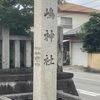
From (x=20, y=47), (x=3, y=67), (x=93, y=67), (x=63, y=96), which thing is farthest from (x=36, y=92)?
(x=93, y=67)

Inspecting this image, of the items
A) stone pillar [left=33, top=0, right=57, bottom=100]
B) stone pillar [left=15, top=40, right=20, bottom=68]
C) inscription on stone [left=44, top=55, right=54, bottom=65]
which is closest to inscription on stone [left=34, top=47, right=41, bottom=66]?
stone pillar [left=33, top=0, right=57, bottom=100]

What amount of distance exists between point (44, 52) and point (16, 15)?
9.80 feet

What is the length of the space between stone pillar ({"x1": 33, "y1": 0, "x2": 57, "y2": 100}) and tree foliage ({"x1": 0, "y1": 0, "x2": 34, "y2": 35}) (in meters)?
2.59

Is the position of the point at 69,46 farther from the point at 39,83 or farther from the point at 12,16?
the point at 39,83

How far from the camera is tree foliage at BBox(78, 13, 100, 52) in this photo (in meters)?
23.1

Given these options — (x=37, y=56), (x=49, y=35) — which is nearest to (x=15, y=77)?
(x=37, y=56)

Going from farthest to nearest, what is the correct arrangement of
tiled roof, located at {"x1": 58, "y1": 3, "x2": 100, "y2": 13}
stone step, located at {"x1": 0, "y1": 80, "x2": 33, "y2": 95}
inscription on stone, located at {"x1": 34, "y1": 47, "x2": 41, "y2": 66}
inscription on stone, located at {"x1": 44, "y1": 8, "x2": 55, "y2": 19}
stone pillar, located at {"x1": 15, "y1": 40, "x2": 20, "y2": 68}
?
tiled roof, located at {"x1": 58, "y1": 3, "x2": 100, "y2": 13}, stone pillar, located at {"x1": 15, "y1": 40, "x2": 20, "y2": 68}, stone step, located at {"x1": 0, "y1": 80, "x2": 33, "y2": 95}, inscription on stone, located at {"x1": 44, "y1": 8, "x2": 55, "y2": 19}, inscription on stone, located at {"x1": 34, "y1": 47, "x2": 41, "y2": 66}

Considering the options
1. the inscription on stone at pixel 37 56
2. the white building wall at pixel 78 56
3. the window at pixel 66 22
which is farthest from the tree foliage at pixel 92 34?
the inscription on stone at pixel 37 56

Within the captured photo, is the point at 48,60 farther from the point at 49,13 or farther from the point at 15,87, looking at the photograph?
the point at 15,87

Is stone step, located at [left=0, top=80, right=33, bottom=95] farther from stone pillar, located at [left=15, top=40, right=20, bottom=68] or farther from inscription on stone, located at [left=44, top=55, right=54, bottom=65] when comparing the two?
inscription on stone, located at [left=44, top=55, right=54, bottom=65]

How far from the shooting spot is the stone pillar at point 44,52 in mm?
5473

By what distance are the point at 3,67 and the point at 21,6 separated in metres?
1.80

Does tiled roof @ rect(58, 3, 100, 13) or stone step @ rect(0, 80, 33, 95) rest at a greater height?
tiled roof @ rect(58, 3, 100, 13)

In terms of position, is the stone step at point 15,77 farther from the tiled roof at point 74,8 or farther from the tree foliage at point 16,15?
the tiled roof at point 74,8
